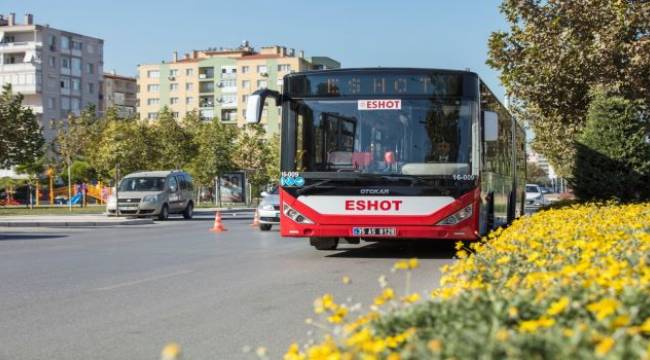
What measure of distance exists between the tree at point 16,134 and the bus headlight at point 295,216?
39371 mm

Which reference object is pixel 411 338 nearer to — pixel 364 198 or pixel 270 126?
pixel 364 198

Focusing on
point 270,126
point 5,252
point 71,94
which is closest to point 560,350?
point 5,252

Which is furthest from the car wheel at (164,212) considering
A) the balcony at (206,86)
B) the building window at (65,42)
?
the balcony at (206,86)

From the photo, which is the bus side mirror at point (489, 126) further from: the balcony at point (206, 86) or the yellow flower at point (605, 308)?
the balcony at point (206, 86)

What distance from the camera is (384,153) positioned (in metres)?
14.1

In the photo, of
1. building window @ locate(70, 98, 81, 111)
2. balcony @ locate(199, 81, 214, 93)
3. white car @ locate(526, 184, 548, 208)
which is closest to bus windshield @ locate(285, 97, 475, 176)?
white car @ locate(526, 184, 548, 208)

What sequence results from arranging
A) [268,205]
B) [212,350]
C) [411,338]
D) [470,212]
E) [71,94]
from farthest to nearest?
[71,94], [268,205], [470,212], [212,350], [411,338]

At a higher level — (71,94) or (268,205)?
(71,94)

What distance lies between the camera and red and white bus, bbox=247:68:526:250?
1391cm

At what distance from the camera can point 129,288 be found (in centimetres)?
1056

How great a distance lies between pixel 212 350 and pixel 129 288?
14.3 ft

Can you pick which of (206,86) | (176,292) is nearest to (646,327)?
(176,292)

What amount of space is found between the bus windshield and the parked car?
11.4m

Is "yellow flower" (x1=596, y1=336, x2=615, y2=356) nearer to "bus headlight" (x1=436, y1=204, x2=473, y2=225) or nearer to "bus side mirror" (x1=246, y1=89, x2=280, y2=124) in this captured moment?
"bus side mirror" (x1=246, y1=89, x2=280, y2=124)
